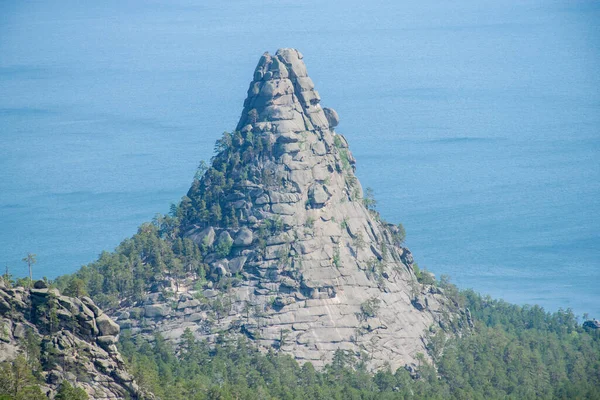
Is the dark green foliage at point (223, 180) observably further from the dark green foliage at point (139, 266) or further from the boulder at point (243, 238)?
the dark green foliage at point (139, 266)

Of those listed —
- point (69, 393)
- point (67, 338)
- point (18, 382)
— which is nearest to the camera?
point (18, 382)

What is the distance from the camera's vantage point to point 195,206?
13088cm

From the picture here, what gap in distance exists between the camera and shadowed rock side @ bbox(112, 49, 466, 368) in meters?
122

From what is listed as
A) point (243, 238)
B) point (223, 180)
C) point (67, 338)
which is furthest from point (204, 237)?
point (67, 338)

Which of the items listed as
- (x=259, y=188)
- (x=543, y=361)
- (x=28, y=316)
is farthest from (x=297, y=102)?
(x=28, y=316)

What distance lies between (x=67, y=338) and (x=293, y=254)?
3827 cm

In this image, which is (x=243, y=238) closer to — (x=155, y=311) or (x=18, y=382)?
(x=155, y=311)

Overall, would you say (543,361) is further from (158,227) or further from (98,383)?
(98,383)

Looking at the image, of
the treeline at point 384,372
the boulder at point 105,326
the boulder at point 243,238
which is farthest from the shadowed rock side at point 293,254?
the boulder at point 105,326

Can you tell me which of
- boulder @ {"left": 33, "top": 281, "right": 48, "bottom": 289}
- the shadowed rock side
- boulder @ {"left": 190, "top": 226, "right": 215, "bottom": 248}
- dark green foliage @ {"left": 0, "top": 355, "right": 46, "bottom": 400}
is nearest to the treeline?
the shadowed rock side

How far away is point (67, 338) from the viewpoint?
9094cm

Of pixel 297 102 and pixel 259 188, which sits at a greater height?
pixel 297 102

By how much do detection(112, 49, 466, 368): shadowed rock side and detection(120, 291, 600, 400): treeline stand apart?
93.9 inches

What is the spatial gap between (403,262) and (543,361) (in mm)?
16912
